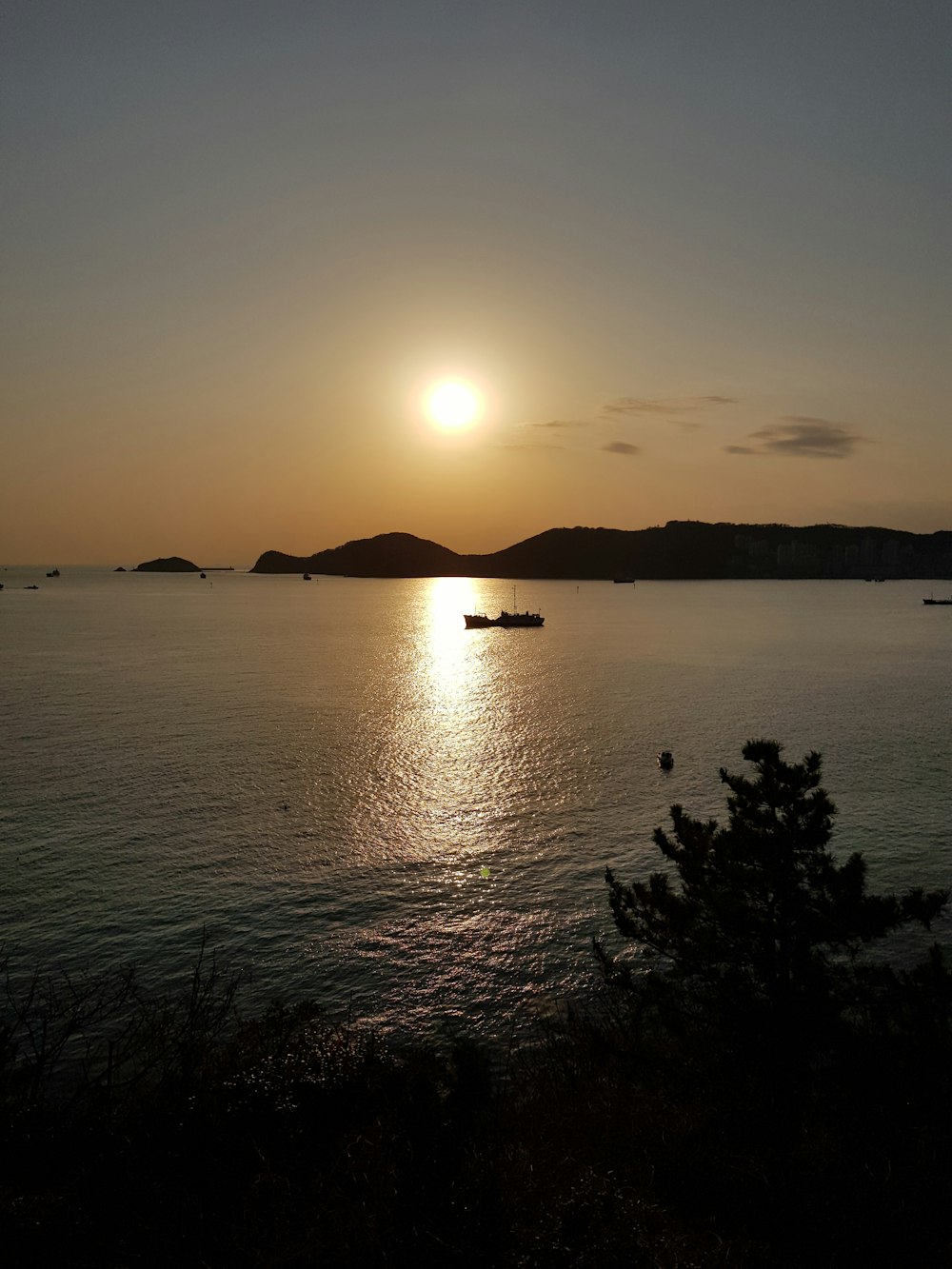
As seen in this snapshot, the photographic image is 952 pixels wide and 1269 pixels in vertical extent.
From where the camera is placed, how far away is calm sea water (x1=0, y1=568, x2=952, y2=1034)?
31.2 m

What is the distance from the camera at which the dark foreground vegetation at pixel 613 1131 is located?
1426cm

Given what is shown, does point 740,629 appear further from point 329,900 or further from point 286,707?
point 329,900

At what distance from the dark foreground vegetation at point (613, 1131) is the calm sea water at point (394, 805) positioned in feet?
23.6

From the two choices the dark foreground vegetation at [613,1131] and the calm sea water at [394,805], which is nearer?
the dark foreground vegetation at [613,1131]

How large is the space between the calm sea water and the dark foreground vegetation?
284 inches

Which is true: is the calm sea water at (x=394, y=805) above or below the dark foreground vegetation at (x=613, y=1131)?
below

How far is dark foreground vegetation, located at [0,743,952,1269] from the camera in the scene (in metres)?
14.3

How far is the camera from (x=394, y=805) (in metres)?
53.3

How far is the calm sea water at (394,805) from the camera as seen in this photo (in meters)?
31.2

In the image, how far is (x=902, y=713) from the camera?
81.8 m

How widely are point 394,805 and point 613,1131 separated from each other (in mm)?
36185

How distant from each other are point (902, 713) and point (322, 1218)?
84920mm

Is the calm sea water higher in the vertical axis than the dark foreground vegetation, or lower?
lower

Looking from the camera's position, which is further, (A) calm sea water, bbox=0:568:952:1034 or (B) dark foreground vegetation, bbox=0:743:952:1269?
(A) calm sea water, bbox=0:568:952:1034
